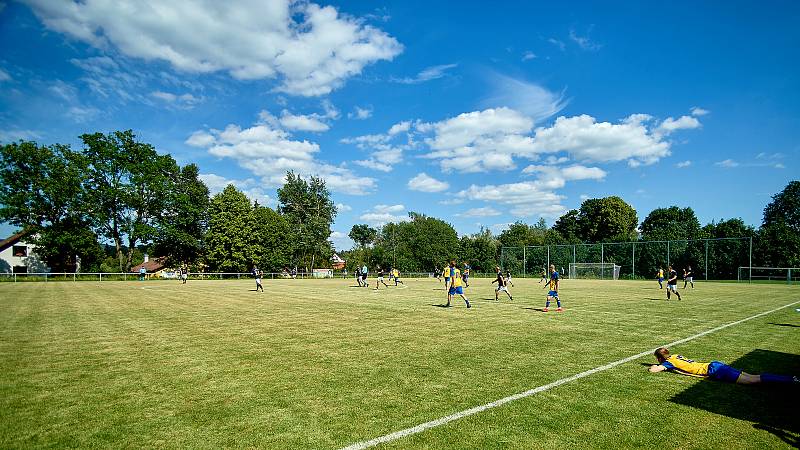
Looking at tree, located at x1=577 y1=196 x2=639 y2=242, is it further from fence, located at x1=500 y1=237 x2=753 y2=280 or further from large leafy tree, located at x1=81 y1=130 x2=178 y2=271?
large leafy tree, located at x1=81 y1=130 x2=178 y2=271

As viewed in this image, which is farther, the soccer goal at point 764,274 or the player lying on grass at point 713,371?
the soccer goal at point 764,274

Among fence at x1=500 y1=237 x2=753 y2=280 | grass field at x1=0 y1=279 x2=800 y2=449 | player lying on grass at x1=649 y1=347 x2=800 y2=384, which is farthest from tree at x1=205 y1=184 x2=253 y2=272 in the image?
player lying on grass at x1=649 y1=347 x2=800 y2=384

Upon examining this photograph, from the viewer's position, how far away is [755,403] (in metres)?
6.04

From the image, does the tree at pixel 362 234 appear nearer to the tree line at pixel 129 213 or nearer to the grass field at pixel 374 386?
the tree line at pixel 129 213

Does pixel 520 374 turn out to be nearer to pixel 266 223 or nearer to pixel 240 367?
pixel 240 367

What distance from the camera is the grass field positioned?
488 centimetres

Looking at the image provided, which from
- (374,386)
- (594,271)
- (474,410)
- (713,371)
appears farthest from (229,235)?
(713,371)

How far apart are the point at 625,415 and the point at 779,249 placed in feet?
211

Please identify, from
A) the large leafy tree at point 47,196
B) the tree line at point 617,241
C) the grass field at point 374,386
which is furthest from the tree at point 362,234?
the grass field at point 374,386

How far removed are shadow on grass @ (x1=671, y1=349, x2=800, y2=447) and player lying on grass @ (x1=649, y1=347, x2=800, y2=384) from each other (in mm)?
113

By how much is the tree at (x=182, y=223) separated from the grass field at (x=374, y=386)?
5098 centimetres

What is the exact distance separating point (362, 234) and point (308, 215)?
66346mm

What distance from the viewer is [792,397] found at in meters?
6.30

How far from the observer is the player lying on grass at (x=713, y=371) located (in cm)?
657
